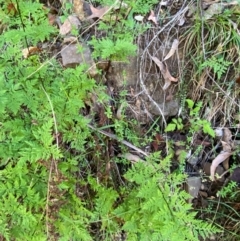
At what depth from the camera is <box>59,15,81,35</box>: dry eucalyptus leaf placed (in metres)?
2.42

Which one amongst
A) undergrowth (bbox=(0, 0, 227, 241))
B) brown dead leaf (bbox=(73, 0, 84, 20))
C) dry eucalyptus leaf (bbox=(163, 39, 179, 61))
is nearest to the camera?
undergrowth (bbox=(0, 0, 227, 241))

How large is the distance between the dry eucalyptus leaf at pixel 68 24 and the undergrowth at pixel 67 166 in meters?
0.22

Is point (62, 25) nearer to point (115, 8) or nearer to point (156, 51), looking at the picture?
point (115, 8)

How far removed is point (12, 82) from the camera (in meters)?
1.92

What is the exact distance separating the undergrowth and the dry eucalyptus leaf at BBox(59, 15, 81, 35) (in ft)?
0.72

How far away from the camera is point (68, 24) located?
7.98ft

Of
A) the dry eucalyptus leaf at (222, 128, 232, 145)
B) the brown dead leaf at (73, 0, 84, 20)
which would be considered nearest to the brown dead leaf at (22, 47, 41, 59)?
the brown dead leaf at (73, 0, 84, 20)

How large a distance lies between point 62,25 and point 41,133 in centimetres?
89

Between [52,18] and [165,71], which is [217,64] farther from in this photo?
[52,18]

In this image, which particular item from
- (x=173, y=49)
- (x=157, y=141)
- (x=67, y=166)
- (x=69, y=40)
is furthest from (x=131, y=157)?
(x=69, y=40)

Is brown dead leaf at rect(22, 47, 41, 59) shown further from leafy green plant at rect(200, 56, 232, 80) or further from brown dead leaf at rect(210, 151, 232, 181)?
brown dead leaf at rect(210, 151, 232, 181)

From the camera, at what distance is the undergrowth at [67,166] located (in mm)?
1891

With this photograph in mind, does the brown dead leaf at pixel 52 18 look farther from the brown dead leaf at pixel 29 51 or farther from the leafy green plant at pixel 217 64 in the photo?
the leafy green plant at pixel 217 64

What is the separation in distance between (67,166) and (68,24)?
2.85 ft
